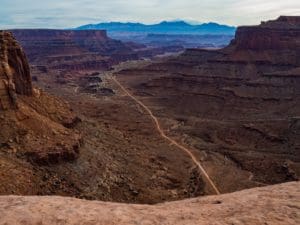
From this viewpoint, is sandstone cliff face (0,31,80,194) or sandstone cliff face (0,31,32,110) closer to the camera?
sandstone cliff face (0,31,80,194)

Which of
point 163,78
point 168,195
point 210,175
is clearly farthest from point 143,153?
point 163,78

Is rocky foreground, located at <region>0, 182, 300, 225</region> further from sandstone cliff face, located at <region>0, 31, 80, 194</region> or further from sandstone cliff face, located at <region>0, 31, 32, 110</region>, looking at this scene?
sandstone cliff face, located at <region>0, 31, 32, 110</region>

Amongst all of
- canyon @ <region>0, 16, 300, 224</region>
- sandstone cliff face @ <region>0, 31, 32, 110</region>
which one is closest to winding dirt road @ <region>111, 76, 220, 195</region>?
canyon @ <region>0, 16, 300, 224</region>

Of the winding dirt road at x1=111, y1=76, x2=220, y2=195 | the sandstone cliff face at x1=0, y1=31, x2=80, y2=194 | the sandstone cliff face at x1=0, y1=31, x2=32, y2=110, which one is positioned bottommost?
the winding dirt road at x1=111, y1=76, x2=220, y2=195

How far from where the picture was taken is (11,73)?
4644cm

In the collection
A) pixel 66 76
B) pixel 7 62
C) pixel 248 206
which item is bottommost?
pixel 66 76

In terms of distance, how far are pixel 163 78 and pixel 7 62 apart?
81500 millimetres

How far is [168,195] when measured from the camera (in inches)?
1800

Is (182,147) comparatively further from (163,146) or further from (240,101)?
(240,101)

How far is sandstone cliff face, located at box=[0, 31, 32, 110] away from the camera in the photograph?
145 feet

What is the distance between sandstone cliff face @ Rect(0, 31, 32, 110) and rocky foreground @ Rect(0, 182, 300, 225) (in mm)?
23554

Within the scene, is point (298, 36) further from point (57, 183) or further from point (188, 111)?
point (57, 183)

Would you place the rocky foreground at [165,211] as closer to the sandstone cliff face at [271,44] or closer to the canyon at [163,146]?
the canyon at [163,146]

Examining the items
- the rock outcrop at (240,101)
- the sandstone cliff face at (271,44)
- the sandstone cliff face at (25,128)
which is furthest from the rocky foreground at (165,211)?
the sandstone cliff face at (271,44)
